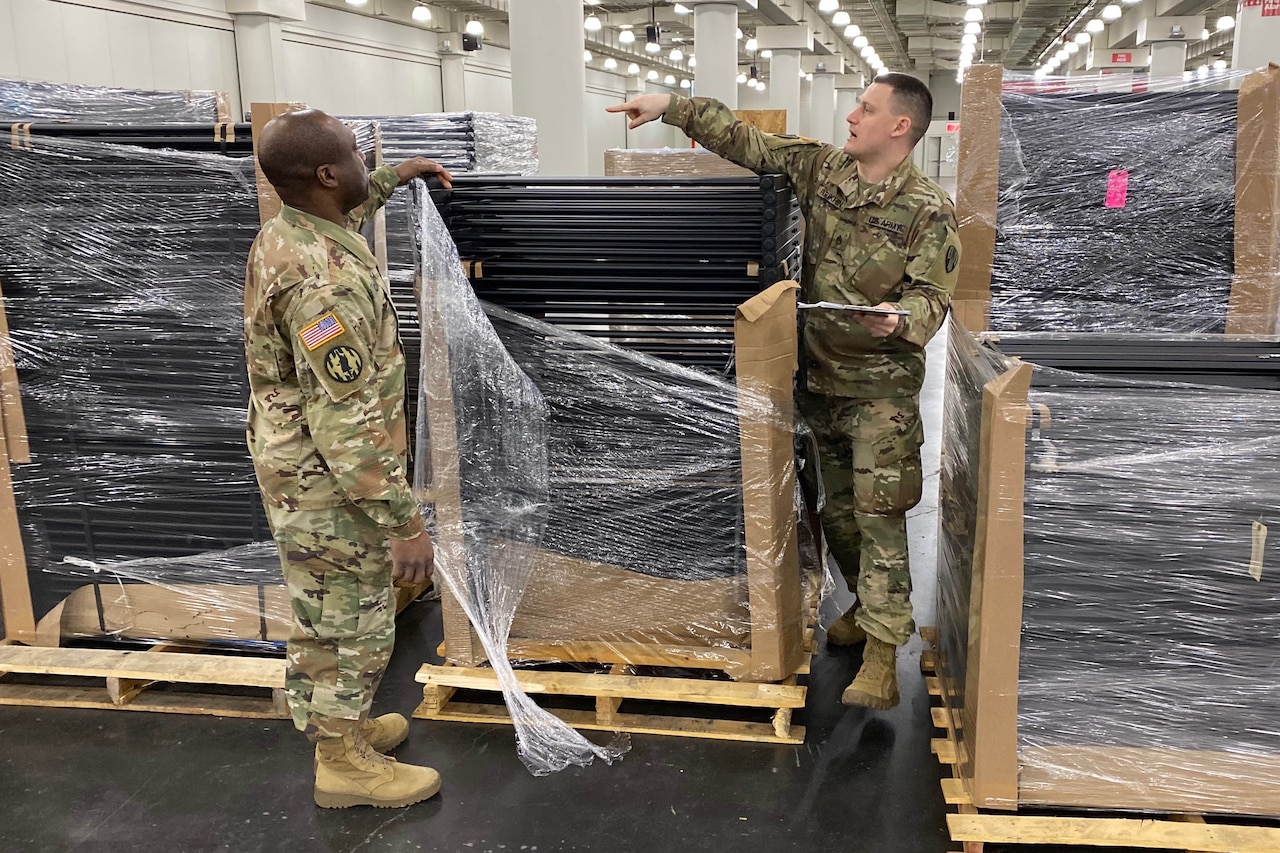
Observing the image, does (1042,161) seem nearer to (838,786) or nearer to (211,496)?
(838,786)

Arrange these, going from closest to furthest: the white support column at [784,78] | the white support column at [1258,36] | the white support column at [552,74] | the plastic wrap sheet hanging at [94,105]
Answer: the plastic wrap sheet hanging at [94,105]
the white support column at [552,74]
the white support column at [1258,36]
the white support column at [784,78]

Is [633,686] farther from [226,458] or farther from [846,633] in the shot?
[226,458]

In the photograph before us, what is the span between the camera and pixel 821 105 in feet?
78.1

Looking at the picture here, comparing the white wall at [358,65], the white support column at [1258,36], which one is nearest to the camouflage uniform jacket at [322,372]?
the white support column at [1258,36]

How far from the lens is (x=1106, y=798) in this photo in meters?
2.25

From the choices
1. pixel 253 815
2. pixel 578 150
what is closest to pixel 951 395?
pixel 253 815

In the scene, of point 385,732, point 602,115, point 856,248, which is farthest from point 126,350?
point 602,115

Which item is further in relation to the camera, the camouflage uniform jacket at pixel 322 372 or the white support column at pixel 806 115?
the white support column at pixel 806 115

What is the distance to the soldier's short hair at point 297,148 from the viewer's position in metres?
2.06

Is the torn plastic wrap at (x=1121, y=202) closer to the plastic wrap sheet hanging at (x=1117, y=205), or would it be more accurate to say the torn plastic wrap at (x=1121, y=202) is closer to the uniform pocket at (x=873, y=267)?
the plastic wrap sheet hanging at (x=1117, y=205)

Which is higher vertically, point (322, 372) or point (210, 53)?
point (210, 53)

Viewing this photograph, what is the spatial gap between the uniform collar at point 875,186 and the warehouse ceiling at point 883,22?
10400 millimetres

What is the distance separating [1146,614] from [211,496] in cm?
260

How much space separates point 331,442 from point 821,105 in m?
23.6
